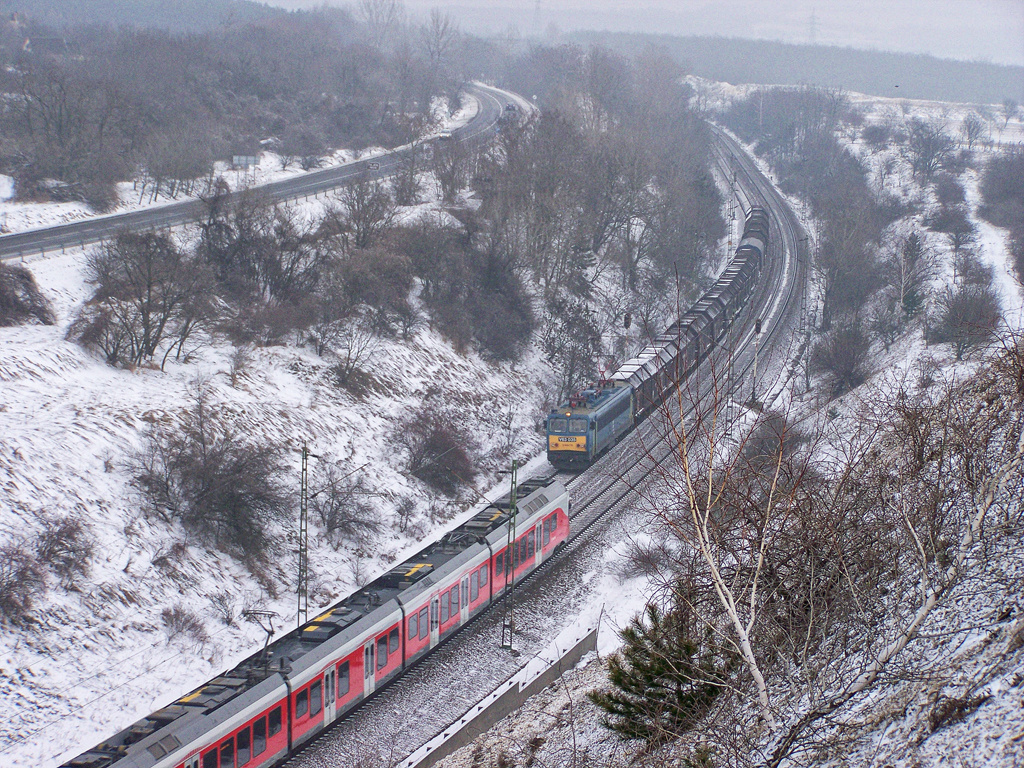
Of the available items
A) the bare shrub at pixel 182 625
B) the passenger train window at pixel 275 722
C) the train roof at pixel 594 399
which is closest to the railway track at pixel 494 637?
the passenger train window at pixel 275 722

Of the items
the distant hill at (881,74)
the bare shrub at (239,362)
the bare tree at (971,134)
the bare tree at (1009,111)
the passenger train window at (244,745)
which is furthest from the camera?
the distant hill at (881,74)

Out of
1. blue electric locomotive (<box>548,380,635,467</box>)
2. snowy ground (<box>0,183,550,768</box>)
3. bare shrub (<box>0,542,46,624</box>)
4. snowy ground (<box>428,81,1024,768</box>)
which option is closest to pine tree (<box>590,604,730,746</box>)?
snowy ground (<box>428,81,1024,768</box>)

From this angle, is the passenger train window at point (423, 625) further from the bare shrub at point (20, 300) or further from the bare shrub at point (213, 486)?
the bare shrub at point (20, 300)

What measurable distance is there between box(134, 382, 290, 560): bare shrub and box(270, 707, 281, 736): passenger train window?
10405mm

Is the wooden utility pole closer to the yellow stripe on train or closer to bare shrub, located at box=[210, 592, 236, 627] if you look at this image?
bare shrub, located at box=[210, 592, 236, 627]

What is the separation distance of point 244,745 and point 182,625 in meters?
7.89

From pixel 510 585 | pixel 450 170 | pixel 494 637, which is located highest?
pixel 450 170

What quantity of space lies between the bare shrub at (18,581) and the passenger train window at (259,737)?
8.13m

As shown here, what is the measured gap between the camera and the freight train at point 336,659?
14.2 m

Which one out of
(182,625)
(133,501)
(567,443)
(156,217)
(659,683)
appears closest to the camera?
(659,683)

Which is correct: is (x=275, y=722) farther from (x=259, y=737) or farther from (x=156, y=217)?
(x=156, y=217)

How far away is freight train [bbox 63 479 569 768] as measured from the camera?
14.2m

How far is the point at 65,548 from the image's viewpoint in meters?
21.8

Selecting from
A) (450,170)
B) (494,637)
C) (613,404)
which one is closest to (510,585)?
(494,637)
